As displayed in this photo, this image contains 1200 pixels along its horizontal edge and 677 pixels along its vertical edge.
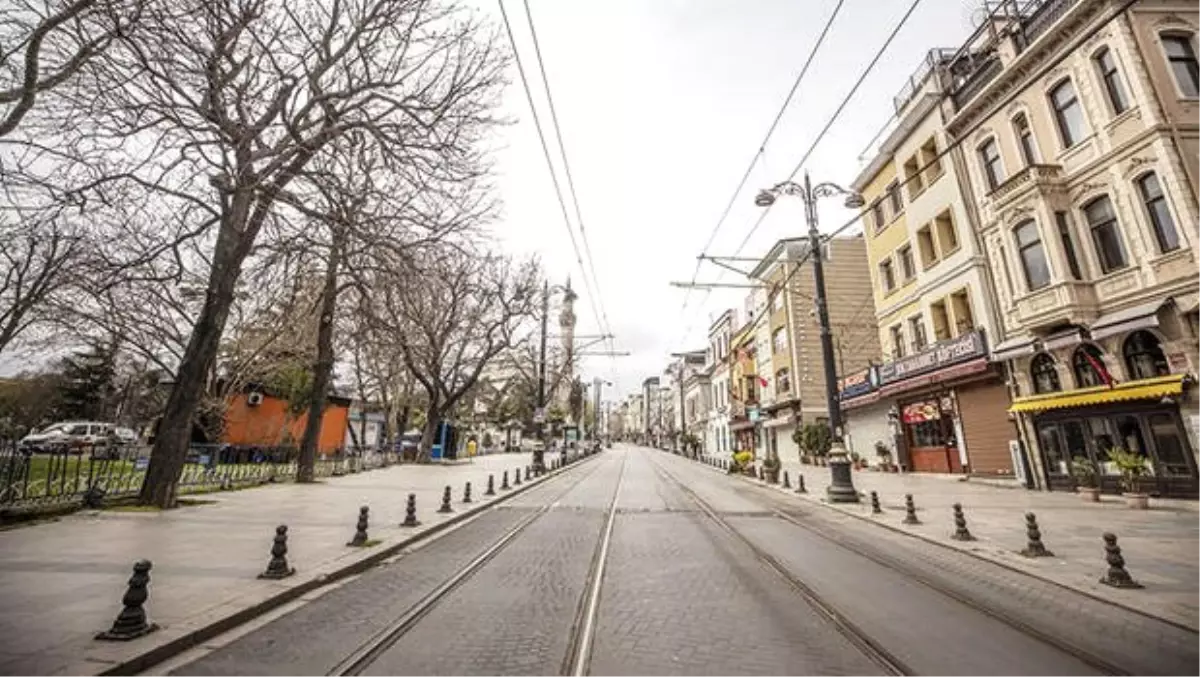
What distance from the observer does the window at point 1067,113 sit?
15.2 meters

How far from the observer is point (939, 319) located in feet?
70.2

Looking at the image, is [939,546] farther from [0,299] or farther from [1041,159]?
[0,299]

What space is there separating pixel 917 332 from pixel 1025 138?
8614 mm

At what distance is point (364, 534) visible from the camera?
8195 mm

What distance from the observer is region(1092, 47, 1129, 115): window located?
14.1 metres

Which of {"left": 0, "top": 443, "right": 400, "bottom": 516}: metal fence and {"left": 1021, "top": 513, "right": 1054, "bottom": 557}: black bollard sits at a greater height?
{"left": 0, "top": 443, "right": 400, "bottom": 516}: metal fence

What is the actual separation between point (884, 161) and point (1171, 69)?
10886 mm

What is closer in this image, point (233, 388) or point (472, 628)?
point (472, 628)

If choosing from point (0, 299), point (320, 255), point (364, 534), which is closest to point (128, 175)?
point (320, 255)

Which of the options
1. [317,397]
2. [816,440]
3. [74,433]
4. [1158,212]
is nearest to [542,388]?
[317,397]

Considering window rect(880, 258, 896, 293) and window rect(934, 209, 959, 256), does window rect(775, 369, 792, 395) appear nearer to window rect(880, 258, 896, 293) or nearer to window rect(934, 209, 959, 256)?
window rect(880, 258, 896, 293)

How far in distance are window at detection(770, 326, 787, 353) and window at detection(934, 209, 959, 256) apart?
16260 mm

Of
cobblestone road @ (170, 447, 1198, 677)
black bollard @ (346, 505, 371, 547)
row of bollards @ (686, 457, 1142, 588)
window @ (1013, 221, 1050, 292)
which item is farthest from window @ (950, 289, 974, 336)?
black bollard @ (346, 505, 371, 547)

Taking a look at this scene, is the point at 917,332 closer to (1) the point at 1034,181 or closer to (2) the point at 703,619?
(1) the point at 1034,181
